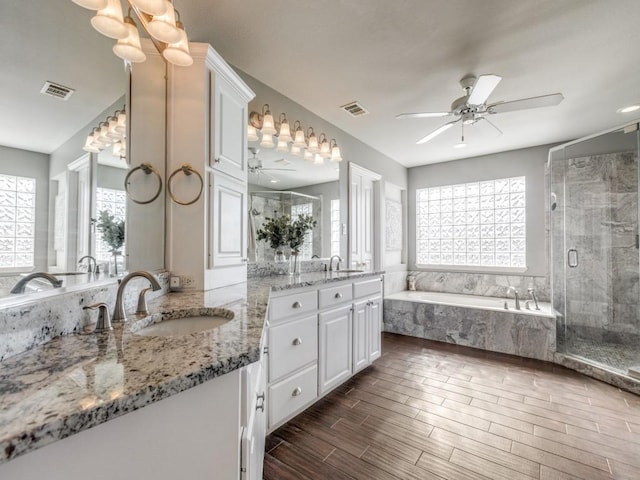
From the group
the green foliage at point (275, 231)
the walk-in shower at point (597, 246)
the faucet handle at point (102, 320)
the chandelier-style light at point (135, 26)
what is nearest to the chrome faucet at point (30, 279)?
the faucet handle at point (102, 320)

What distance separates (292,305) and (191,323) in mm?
742

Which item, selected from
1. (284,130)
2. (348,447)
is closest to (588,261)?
(348,447)

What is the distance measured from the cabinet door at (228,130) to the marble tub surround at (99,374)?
1207mm

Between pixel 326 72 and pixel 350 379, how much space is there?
257cm

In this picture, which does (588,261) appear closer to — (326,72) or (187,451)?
(326,72)

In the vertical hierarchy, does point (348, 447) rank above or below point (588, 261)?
below

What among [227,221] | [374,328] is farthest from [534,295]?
[227,221]

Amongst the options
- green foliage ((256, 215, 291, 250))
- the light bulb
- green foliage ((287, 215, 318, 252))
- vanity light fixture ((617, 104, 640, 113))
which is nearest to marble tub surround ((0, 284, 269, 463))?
the light bulb

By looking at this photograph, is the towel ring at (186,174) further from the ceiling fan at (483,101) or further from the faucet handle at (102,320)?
the ceiling fan at (483,101)

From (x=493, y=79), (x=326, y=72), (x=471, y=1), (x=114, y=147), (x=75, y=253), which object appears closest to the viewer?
(x=75, y=253)

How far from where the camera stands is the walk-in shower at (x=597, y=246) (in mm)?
2930

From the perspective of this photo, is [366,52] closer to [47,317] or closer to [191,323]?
[191,323]

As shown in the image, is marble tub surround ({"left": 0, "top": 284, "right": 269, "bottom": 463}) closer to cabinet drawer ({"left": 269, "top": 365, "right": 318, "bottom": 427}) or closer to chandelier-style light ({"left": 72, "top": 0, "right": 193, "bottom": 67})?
cabinet drawer ({"left": 269, "top": 365, "right": 318, "bottom": 427})

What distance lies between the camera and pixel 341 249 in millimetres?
3354
